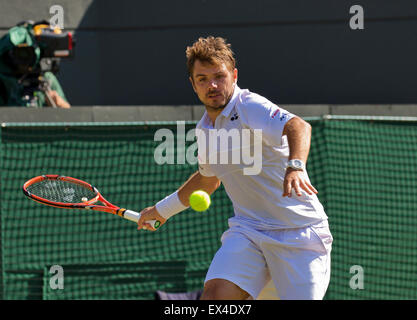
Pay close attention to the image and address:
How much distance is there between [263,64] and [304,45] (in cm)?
55

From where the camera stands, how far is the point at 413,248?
686 cm

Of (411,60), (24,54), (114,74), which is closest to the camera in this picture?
(24,54)

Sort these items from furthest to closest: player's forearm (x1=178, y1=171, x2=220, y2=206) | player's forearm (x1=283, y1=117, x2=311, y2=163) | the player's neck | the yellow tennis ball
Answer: player's forearm (x1=178, y1=171, x2=220, y2=206), the player's neck, the yellow tennis ball, player's forearm (x1=283, y1=117, x2=311, y2=163)

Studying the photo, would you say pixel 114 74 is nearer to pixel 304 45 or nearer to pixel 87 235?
pixel 304 45

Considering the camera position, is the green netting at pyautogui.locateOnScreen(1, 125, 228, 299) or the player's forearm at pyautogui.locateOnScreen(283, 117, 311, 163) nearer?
the player's forearm at pyautogui.locateOnScreen(283, 117, 311, 163)

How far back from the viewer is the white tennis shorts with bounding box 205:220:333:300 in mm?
3738

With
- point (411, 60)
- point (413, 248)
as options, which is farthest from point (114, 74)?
point (413, 248)

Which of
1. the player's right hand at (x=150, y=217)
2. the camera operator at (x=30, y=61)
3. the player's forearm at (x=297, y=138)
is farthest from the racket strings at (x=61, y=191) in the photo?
the camera operator at (x=30, y=61)

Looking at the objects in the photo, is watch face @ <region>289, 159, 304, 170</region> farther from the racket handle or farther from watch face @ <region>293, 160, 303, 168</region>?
the racket handle

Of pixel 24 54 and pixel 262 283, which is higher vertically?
pixel 24 54

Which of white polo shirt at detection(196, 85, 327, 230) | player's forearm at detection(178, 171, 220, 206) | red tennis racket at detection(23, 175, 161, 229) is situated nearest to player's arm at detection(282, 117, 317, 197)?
→ white polo shirt at detection(196, 85, 327, 230)

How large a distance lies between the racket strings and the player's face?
3.73ft

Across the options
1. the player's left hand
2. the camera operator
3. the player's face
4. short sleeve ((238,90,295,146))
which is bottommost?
the player's left hand
